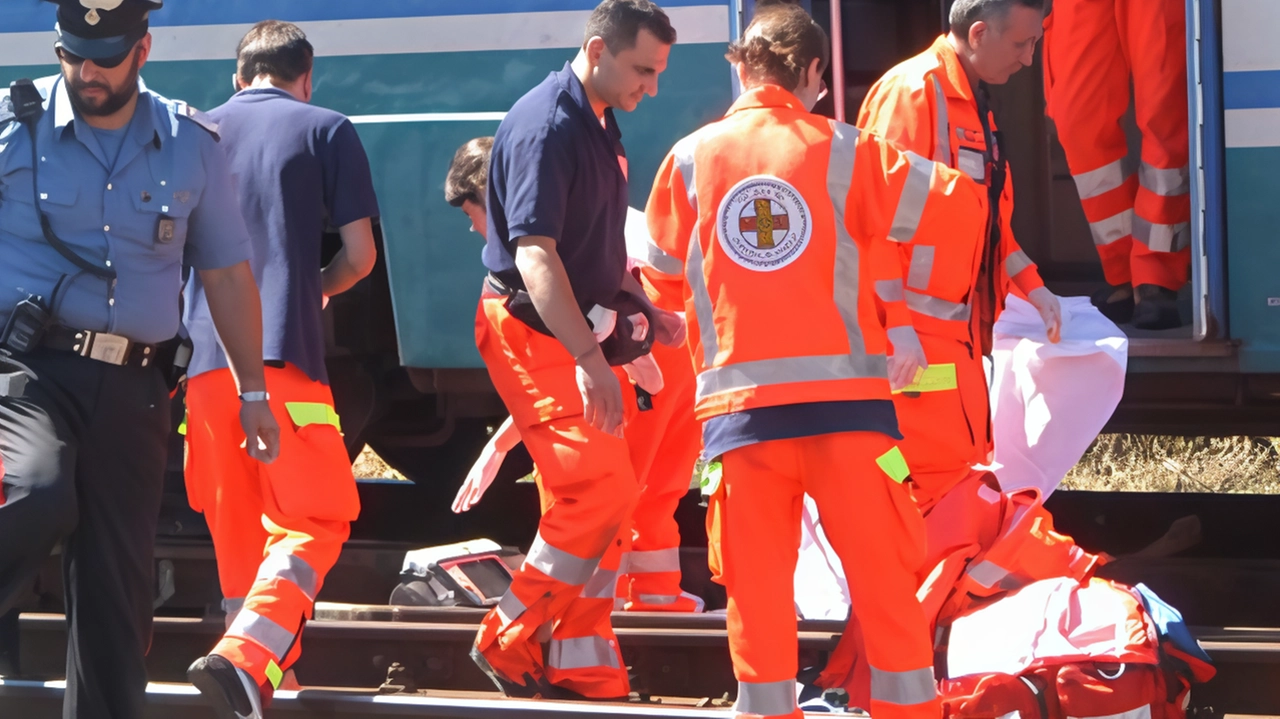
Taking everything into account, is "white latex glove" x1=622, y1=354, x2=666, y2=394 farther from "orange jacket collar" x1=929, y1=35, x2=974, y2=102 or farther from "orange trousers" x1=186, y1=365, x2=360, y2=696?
"orange jacket collar" x1=929, y1=35, x2=974, y2=102

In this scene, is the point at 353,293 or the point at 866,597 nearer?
the point at 866,597

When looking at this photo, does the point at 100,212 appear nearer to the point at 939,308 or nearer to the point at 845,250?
the point at 845,250

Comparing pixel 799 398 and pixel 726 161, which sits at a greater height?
pixel 726 161

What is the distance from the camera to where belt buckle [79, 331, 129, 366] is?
3.19m

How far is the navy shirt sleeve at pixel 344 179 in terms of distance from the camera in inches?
153

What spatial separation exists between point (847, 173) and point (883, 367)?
0.42 meters

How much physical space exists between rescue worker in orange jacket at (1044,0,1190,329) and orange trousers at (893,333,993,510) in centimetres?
123

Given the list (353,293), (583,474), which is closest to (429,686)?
(583,474)

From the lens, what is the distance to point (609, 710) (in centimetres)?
349

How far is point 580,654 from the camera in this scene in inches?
158

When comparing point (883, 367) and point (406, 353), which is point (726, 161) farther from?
point (406, 353)

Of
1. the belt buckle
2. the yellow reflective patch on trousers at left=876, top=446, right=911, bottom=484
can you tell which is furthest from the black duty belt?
the yellow reflective patch on trousers at left=876, top=446, right=911, bottom=484

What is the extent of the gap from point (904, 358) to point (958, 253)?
487 millimetres

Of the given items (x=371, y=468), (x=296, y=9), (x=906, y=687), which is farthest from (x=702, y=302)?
(x=371, y=468)
